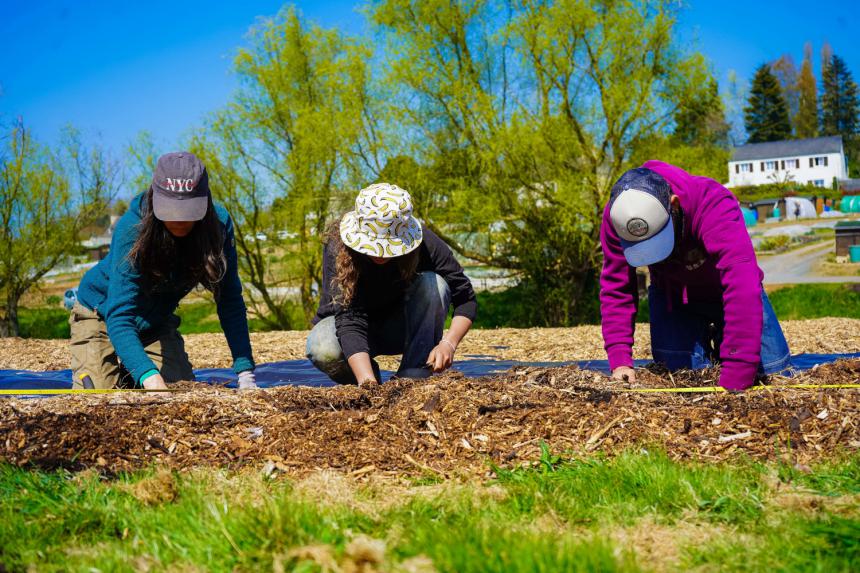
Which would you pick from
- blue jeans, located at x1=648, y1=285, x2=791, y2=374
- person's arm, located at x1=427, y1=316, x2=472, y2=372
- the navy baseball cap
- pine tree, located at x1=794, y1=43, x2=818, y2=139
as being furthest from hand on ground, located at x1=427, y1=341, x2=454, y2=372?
pine tree, located at x1=794, y1=43, x2=818, y2=139

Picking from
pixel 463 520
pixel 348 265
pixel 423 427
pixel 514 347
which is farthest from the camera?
pixel 514 347

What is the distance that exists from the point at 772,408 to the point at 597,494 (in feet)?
3.47

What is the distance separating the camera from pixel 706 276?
11.7 feet

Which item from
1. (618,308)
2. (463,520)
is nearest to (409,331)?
(618,308)

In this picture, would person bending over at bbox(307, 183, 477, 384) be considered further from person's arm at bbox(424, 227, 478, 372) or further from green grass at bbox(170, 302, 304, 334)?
green grass at bbox(170, 302, 304, 334)

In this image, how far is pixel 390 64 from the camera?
12.1m

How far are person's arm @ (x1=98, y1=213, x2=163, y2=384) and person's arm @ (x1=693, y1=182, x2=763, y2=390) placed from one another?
8.26 feet

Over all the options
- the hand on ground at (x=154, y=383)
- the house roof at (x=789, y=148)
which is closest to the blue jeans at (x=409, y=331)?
the hand on ground at (x=154, y=383)

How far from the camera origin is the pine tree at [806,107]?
58.2 meters

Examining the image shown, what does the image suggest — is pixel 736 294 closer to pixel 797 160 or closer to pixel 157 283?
pixel 157 283

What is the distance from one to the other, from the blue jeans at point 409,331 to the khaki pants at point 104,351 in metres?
0.82

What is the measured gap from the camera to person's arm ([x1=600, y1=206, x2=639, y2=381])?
3.49 metres

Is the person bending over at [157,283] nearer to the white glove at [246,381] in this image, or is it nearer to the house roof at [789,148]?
the white glove at [246,381]

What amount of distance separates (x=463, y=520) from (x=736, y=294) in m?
1.72
